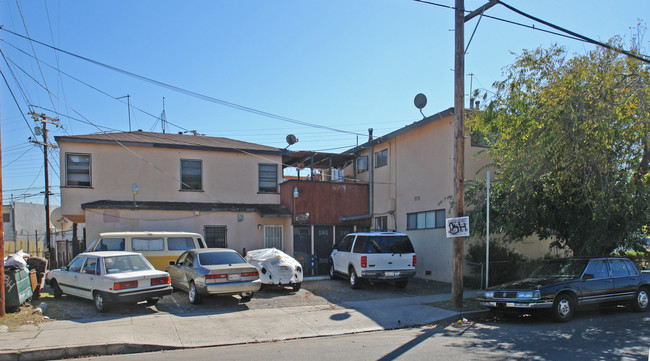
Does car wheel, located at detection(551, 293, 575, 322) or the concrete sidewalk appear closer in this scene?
the concrete sidewalk

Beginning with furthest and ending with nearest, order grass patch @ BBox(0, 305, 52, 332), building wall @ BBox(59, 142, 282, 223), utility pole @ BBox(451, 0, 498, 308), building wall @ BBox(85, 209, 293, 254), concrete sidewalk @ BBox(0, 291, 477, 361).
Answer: building wall @ BBox(59, 142, 282, 223) → building wall @ BBox(85, 209, 293, 254) → utility pole @ BBox(451, 0, 498, 308) → grass patch @ BBox(0, 305, 52, 332) → concrete sidewalk @ BBox(0, 291, 477, 361)

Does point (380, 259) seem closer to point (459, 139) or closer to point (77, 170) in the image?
point (459, 139)

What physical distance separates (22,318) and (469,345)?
9236 millimetres

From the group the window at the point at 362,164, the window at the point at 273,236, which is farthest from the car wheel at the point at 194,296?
the window at the point at 362,164

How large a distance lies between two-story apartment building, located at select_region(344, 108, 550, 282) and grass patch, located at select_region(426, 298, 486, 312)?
3.41 meters

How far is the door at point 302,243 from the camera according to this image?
63.4 ft

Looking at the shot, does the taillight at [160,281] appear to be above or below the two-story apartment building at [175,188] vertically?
below

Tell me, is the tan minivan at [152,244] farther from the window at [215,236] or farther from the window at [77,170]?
the window at [77,170]

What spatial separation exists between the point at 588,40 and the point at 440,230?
26.0 feet

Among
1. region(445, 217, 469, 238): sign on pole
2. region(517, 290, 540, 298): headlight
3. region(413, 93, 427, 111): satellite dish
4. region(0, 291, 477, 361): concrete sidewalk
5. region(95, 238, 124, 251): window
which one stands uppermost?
region(413, 93, 427, 111): satellite dish

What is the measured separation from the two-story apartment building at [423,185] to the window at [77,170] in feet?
39.0

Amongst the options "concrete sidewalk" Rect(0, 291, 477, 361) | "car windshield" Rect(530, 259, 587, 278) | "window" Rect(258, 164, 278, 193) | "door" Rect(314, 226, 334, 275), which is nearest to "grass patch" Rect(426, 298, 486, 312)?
"concrete sidewalk" Rect(0, 291, 477, 361)

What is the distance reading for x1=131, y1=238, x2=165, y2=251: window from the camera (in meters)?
14.5

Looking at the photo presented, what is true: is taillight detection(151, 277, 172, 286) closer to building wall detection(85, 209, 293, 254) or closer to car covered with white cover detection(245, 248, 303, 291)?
car covered with white cover detection(245, 248, 303, 291)
